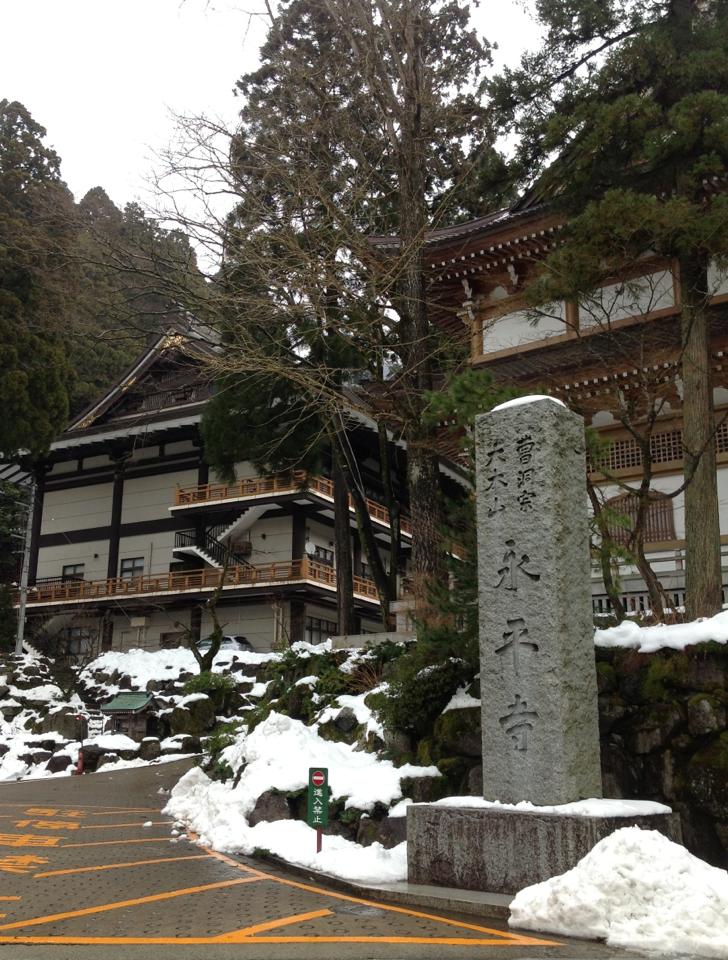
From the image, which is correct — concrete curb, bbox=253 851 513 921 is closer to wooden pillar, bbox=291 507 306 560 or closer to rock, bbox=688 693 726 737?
rock, bbox=688 693 726 737

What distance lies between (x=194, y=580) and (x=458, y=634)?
22506 mm

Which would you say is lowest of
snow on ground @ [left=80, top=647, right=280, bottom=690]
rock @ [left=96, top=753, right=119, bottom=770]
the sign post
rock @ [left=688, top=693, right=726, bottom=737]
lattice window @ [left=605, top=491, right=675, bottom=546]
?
rock @ [left=96, top=753, right=119, bottom=770]

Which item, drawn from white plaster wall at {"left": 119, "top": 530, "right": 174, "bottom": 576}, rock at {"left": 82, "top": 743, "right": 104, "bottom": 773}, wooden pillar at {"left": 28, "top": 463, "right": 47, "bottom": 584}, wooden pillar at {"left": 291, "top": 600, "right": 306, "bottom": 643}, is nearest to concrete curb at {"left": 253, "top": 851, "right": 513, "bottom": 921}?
rock at {"left": 82, "top": 743, "right": 104, "bottom": 773}

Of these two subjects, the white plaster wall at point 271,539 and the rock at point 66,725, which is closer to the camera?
the rock at point 66,725

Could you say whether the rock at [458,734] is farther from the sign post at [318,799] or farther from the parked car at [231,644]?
the parked car at [231,644]

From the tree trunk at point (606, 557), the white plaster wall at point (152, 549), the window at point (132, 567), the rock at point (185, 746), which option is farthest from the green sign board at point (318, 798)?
the window at point (132, 567)

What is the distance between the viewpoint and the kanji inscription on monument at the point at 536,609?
6.99m

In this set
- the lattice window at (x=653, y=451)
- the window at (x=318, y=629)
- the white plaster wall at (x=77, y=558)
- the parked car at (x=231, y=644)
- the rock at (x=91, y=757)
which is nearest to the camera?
the lattice window at (x=653, y=451)

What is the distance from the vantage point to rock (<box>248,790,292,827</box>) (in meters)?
9.40

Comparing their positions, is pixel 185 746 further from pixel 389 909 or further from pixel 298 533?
pixel 389 909

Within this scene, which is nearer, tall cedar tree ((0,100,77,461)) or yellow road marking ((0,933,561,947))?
yellow road marking ((0,933,561,947))

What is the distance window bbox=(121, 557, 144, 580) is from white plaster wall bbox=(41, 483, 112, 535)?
6.60 feet

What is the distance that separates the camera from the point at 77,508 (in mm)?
→ 34812

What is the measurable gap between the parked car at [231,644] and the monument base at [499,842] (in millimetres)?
19976
